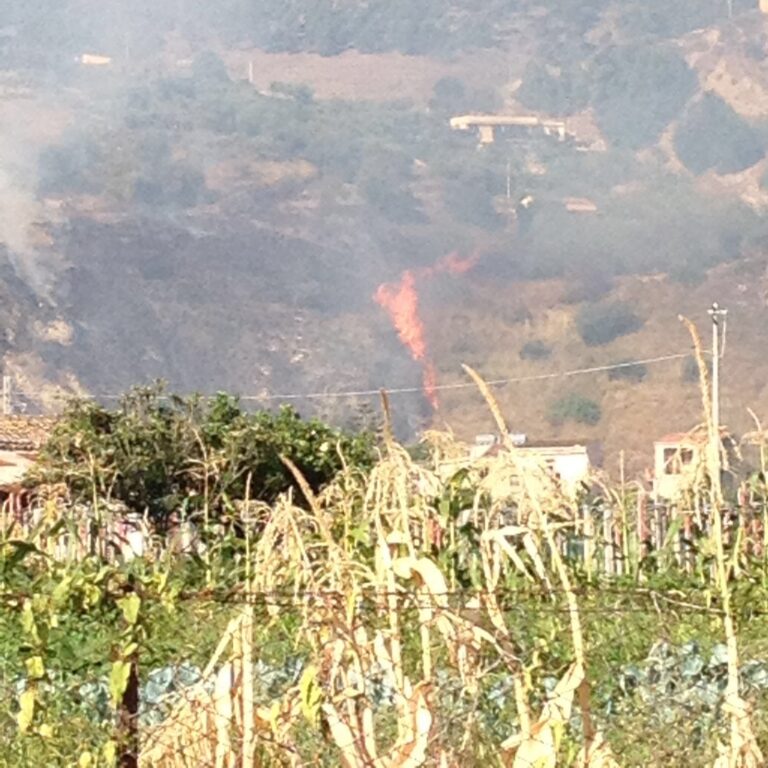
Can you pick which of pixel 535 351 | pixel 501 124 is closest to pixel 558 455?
pixel 535 351

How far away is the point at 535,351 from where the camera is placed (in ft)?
331

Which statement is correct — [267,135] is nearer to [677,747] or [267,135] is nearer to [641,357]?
[641,357]

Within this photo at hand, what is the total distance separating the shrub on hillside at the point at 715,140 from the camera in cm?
13712

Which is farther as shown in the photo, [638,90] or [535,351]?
[638,90]

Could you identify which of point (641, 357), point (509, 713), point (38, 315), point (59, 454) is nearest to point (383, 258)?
point (38, 315)

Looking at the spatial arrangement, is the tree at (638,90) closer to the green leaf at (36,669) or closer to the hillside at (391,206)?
the hillside at (391,206)

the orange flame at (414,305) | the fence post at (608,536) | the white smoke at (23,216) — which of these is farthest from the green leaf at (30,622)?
the white smoke at (23,216)

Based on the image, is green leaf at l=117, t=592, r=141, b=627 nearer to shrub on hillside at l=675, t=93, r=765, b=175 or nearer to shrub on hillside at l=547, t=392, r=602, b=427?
shrub on hillside at l=547, t=392, r=602, b=427

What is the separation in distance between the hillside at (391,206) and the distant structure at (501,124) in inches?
38.5

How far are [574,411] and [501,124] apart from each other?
64.6m

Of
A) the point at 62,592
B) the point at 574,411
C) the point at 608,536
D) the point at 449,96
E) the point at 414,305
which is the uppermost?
the point at 449,96

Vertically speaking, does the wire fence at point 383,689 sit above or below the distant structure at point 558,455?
below

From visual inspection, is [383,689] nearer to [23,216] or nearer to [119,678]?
[119,678]

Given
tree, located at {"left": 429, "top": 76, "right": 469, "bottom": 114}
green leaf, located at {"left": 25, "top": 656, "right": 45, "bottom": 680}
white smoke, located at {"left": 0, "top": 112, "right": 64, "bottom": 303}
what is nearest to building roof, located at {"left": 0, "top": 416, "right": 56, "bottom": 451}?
green leaf, located at {"left": 25, "top": 656, "right": 45, "bottom": 680}
